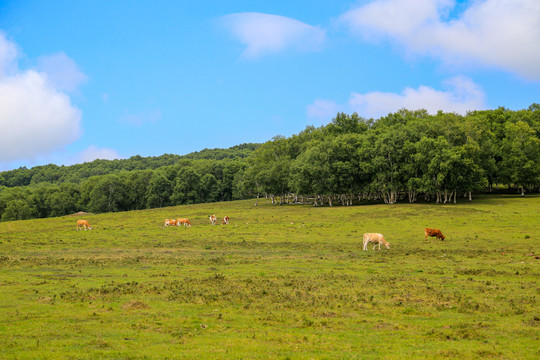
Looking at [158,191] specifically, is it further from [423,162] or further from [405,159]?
[423,162]

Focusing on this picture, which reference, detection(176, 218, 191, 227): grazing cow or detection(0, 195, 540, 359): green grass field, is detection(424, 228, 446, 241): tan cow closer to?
detection(0, 195, 540, 359): green grass field

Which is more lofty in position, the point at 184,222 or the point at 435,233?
the point at 184,222

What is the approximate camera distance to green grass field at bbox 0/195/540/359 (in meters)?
11.8

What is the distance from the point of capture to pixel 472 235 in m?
42.9

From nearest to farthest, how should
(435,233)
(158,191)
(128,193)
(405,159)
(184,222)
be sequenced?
(435,233) → (184,222) → (405,159) → (158,191) → (128,193)

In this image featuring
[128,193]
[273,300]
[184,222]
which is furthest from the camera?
[128,193]

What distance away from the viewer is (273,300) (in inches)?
695

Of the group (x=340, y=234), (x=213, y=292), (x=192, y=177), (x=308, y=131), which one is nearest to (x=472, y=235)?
(x=340, y=234)

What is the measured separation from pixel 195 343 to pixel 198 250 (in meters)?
24.3

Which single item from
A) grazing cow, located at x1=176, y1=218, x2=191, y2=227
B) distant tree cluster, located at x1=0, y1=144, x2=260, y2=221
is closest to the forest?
distant tree cluster, located at x1=0, y1=144, x2=260, y2=221

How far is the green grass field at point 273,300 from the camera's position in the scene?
38.7 feet

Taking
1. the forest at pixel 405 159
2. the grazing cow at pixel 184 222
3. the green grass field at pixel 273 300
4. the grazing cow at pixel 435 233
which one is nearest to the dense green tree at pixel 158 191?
the forest at pixel 405 159

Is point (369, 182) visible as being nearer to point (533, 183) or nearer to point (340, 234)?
point (533, 183)

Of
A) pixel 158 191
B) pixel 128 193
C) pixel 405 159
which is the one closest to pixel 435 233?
pixel 405 159
